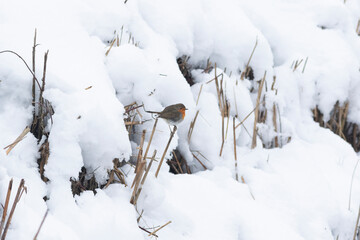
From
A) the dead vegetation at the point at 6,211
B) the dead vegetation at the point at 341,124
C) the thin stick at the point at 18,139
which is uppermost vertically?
the thin stick at the point at 18,139

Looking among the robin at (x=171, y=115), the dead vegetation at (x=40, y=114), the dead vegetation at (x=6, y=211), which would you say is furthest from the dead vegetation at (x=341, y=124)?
the dead vegetation at (x=6, y=211)

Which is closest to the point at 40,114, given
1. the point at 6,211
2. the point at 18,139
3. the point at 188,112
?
the point at 18,139

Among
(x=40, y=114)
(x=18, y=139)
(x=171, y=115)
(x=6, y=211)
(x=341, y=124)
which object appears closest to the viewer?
(x=6, y=211)

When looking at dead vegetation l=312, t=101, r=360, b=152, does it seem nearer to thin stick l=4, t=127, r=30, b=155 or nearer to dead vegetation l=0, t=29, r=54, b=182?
dead vegetation l=0, t=29, r=54, b=182

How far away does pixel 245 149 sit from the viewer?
2463 millimetres

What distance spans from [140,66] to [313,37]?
6.67 feet

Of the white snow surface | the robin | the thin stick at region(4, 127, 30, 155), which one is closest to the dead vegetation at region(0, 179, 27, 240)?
the white snow surface

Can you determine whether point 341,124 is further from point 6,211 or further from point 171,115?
point 6,211

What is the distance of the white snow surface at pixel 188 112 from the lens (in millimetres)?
1444

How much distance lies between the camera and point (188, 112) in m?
2.21

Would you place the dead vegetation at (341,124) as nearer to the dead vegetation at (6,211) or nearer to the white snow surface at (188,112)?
the white snow surface at (188,112)

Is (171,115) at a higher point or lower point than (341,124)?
higher

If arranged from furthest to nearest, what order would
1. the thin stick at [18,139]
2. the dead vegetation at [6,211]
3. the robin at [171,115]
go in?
the robin at [171,115], the thin stick at [18,139], the dead vegetation at [6,211]

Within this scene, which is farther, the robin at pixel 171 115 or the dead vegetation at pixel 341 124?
the dead vegetation at pixel 341 124
